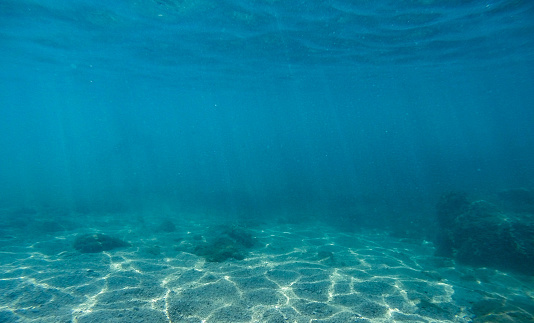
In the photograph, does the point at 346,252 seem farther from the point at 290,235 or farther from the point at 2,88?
the point at 2,88

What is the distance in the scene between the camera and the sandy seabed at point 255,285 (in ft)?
19.1

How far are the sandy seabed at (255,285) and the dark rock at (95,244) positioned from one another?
0.34m

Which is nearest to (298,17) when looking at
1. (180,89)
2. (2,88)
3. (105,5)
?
(105,5)

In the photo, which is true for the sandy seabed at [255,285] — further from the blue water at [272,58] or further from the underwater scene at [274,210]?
the blue water at [272,58]

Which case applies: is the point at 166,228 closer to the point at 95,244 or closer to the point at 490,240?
the point at 95,244

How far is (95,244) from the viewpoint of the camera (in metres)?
10.1

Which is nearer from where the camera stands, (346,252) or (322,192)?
(346,252)

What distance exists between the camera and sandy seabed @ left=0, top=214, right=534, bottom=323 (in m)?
5.83

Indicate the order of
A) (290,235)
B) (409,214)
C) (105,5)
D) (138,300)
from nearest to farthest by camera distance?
1. (138,300)
2. (290,235)
3. (105,5)
4. (409,214)

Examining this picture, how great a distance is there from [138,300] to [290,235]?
7997mm

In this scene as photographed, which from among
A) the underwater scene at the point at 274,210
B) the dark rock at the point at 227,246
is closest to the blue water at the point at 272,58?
the underwater scene at the point at 274,210

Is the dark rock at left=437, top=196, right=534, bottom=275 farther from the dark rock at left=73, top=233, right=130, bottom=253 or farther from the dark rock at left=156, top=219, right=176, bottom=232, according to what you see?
the dark rock at left=73, top=233, right=130, bottom=253

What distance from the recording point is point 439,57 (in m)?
24.6

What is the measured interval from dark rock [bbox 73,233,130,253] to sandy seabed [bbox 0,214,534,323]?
34cm
